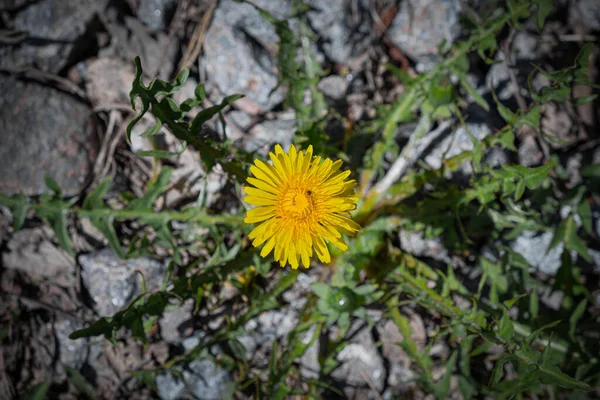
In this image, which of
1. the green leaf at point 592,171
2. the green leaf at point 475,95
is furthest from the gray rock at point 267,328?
the green leaf at point 592,171

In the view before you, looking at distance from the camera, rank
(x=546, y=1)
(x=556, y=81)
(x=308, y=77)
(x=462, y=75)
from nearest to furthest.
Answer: (x=556, y=81) < (x=546, y=1) < (x=462, y=75) < (x=308, y=77)

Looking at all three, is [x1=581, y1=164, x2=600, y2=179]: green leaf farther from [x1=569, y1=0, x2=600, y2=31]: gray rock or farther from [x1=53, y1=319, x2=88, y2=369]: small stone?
[x1=53, y1=319, x2=88, y2=369]: small stone

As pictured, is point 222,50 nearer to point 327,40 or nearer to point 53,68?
point 327,40

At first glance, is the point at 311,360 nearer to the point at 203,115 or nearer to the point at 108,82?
the point at 203,115

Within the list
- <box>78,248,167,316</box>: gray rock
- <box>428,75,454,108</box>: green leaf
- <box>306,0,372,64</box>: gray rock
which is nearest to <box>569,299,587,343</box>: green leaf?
<box>428,75,454,108</box>: green leaf

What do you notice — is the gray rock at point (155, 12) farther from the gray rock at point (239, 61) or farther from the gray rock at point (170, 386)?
the gray rock at point (170, 386)

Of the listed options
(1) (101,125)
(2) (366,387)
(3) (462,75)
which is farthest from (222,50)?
(2) (366,387)
